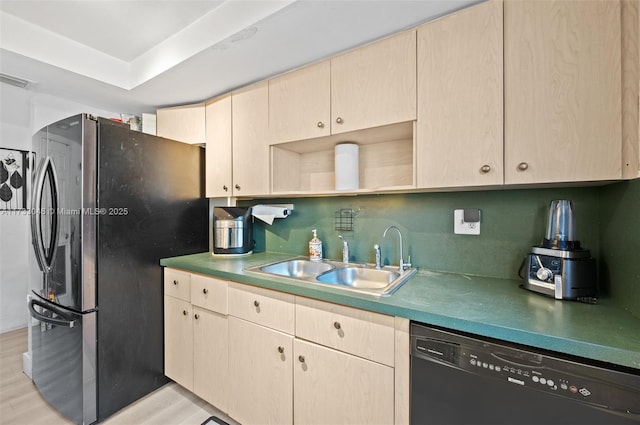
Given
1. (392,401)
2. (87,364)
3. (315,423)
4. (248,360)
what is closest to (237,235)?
(248,360)

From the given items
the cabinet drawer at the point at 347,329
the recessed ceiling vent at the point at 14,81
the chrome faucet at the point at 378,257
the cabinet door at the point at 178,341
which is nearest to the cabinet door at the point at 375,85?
the chrome faucet at the point at 378,257

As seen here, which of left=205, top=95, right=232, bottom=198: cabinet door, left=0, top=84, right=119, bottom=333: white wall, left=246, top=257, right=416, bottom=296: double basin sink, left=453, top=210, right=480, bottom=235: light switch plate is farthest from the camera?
left=0, top=84, right=119, bottom=333: white wall

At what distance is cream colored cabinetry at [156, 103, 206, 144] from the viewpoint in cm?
212

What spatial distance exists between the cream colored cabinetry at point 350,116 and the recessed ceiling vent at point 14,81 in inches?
69.1

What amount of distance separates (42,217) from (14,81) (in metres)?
1.02

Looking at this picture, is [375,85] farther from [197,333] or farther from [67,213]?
[67,213]

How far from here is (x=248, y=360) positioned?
1430 millimetres

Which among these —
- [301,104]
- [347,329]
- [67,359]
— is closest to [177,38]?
[301,104]

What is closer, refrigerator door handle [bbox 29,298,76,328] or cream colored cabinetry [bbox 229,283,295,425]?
cream colored cabinetry [bbox 229,283,295,425]

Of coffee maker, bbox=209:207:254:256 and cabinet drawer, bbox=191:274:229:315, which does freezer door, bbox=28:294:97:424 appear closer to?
cabinet drawer, bbox=191:274:229:315

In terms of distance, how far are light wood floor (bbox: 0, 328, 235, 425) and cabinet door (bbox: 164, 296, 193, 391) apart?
12 centimetres

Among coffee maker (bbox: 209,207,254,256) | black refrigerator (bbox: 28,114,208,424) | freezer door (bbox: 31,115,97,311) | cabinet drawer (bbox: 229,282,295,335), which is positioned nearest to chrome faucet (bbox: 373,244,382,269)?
cabinet drawer (bbox: 229,282,295,335)

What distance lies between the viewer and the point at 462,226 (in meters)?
1.42

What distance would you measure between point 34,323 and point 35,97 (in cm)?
177
